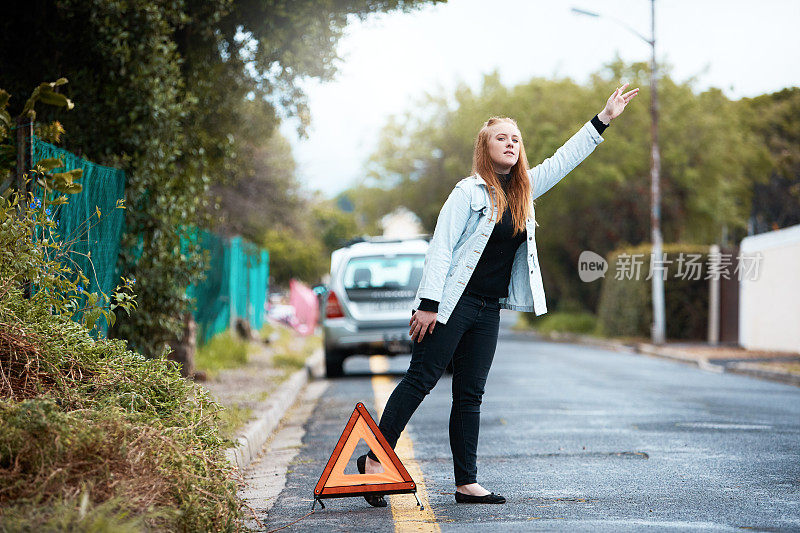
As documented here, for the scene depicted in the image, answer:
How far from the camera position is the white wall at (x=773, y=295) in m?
21.0

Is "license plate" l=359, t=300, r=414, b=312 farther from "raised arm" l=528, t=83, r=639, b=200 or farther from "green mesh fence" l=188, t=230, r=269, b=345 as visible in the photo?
"raised arm" l=528, t=83, r=639, b=200

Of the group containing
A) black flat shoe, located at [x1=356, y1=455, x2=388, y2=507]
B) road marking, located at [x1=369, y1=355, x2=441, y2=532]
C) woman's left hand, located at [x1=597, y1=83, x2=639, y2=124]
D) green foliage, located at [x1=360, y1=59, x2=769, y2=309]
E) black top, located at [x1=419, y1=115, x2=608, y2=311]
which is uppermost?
green foliage, located at [x1=360, y1=59, x2=769, y2=309]

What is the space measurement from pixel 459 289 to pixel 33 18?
231 inches

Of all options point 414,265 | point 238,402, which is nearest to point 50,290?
point 238,402

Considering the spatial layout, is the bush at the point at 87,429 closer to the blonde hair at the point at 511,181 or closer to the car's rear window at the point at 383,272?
the blonde hair at the point at 511,181

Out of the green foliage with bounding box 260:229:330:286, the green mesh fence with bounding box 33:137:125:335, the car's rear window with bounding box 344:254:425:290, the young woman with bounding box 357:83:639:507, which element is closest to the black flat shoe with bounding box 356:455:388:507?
the young woman with bounding box 357:83:639:507

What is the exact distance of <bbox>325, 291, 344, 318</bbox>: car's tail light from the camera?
Answer: 1530 centimetres

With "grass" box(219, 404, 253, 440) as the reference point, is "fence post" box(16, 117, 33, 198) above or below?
above

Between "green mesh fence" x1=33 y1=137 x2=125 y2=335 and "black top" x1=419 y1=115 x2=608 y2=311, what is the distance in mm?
2679

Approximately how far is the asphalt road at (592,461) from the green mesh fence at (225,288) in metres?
3.39

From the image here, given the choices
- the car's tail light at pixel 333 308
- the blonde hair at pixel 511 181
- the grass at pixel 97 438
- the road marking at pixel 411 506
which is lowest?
the road marking at pixel 411 506

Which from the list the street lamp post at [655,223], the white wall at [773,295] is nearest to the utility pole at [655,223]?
the street lamp post at [655,223]

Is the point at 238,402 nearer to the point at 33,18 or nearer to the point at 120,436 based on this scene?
the point at 33,18

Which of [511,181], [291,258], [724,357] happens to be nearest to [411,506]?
[511,181]
